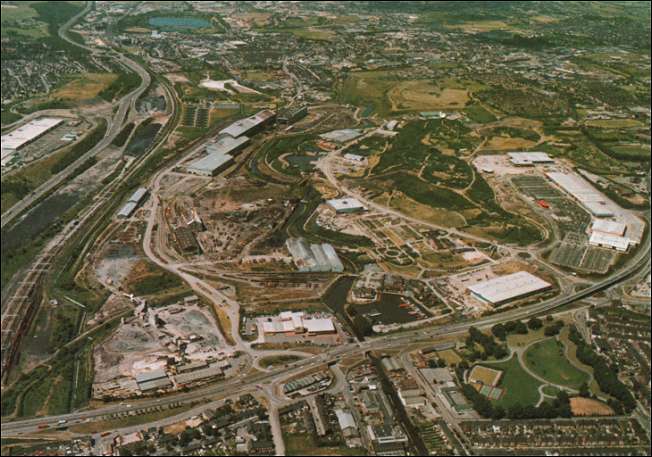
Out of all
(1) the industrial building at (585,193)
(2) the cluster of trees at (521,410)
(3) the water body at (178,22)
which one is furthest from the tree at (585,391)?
(3) the water body at (178,22)

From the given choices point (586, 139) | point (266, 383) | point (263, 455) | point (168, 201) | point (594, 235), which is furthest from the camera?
point (586, 139)

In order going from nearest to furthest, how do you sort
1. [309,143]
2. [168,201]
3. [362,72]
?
[168,201] → [309,143] → [362,72]

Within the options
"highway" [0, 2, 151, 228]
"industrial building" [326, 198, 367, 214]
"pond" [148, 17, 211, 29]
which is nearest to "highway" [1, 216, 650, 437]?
"industrial building" [326, 198, 367, 214]

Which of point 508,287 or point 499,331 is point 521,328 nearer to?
point 499,331

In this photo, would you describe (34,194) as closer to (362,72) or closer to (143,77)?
(143,77)

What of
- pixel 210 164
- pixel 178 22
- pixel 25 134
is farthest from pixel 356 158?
pixel 178 22

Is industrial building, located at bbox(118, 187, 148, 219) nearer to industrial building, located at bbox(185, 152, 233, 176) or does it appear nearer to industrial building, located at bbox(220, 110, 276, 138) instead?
industrial building, located at bbox(185, 152, 233, 176)

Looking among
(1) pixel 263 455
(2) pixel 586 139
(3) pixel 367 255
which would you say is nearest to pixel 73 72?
(3) pixel 367 255
